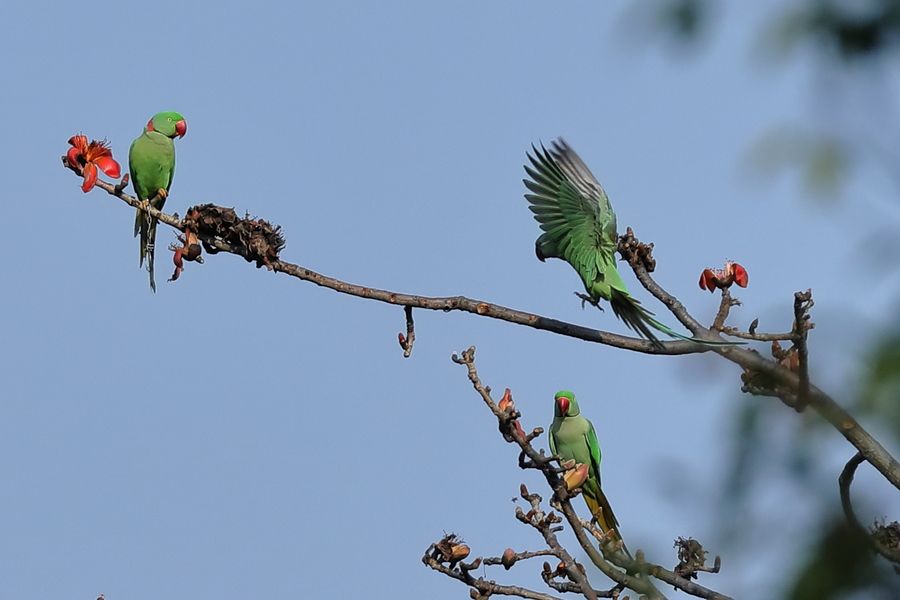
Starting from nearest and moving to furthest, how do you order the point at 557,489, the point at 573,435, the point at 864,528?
the point at 864,528 < the point at 557,489 < the point at 573,435

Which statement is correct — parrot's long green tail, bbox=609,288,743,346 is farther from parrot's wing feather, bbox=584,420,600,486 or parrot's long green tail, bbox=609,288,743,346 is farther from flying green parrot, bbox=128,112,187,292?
flying green parrot, bbox=128,112,187,292

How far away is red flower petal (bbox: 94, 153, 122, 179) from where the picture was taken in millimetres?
5137

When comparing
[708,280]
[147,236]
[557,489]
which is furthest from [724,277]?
[147,236]

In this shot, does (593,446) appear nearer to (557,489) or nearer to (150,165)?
(557,489)

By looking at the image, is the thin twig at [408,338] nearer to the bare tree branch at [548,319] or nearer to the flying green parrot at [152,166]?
the bare tree branch at [548,319]

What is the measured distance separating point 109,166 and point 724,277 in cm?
262

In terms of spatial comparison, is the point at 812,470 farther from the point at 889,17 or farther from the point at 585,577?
the point at 585,577

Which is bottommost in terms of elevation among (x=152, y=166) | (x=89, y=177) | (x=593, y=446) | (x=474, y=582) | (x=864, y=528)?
(x=864, y=528)

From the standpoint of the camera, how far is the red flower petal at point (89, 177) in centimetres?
513

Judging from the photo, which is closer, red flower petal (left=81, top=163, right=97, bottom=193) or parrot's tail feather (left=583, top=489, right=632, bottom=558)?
red flower petal (left=81, top=163, right=97, bottom=193)

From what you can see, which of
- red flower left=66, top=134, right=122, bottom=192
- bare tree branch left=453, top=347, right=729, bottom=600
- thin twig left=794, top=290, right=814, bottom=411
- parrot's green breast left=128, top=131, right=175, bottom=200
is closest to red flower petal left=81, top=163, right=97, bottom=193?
red flower left=66, top=134, right=122, bottom=192

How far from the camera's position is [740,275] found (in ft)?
15.9

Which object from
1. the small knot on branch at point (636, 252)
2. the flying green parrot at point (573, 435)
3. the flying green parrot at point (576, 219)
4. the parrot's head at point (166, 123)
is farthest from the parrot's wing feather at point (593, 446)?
the parrot's head at point (166, 123)

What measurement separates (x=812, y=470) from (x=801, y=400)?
38 cm
